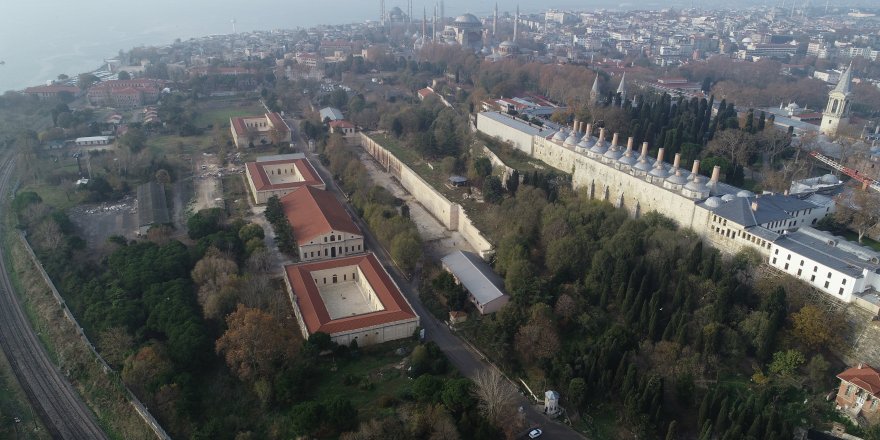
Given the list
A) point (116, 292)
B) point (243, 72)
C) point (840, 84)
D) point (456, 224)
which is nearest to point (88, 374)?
point (116, 292)

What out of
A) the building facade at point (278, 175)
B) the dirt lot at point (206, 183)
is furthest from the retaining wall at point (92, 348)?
the building facade at point (278, 175)

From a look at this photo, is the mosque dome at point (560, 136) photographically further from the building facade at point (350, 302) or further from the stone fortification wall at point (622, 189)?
the building facade at point (350, 302)

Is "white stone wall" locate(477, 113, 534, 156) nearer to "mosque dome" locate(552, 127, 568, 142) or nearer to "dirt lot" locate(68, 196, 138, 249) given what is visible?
"mosque dome" locate(552, 127, 568, 142)

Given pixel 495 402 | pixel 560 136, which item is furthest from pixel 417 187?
pixel 495 402

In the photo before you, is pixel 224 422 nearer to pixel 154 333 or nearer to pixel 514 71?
pixel 154 333

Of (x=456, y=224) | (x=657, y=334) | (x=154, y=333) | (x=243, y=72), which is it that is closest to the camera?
(x=657, y=334)

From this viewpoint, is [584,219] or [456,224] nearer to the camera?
[584,219]

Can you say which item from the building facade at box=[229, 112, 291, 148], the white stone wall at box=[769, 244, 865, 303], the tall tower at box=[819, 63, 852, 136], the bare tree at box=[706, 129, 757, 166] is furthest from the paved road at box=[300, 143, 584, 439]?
the tall tower at box=[819, 63, 852, 136]
